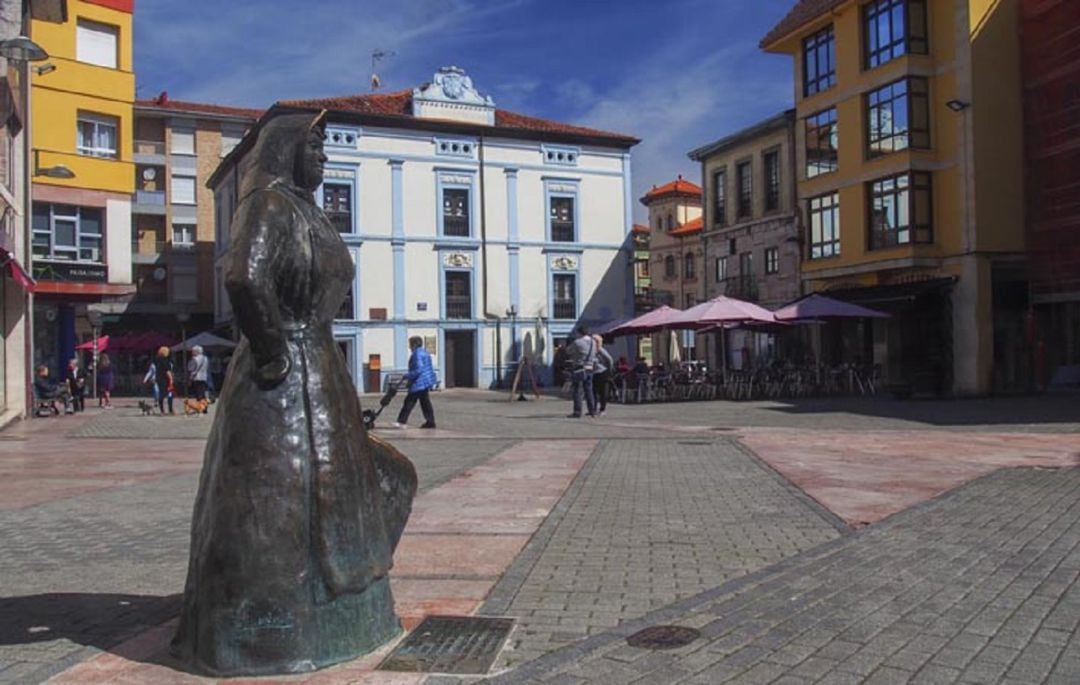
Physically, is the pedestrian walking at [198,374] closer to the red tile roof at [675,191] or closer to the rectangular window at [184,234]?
the rectangular window at [184,234]

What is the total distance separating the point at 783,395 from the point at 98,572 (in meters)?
21.7

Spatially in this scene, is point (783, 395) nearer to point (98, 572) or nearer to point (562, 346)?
point (562, 346)

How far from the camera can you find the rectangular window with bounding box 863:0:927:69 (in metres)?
27.0

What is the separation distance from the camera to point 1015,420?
1683cm

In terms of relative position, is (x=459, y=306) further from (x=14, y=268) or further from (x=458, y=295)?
(x=14, y=268)

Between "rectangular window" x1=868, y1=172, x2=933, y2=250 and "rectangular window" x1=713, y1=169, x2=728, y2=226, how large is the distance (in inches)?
441

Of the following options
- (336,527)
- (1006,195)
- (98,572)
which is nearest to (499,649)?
(336,527)

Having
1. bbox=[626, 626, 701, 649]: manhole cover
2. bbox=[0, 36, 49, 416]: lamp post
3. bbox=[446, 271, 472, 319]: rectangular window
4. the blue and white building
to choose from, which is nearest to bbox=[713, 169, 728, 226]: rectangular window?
the blue and white building

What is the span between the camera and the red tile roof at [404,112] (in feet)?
126

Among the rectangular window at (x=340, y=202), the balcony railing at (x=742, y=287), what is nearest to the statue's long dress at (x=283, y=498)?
the rectangular window at (x=340, y=202)

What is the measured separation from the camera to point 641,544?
6.18 meters

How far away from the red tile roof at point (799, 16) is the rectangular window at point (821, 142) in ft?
10.1

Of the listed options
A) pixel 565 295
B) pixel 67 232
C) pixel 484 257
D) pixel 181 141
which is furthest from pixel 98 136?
pixel 181 141

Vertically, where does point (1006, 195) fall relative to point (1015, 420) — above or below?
above
